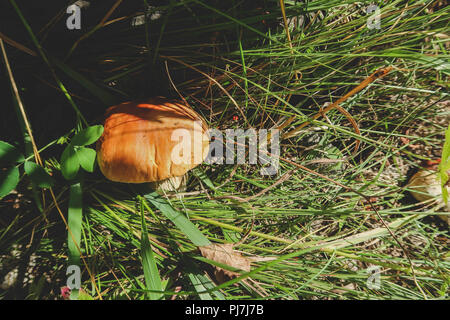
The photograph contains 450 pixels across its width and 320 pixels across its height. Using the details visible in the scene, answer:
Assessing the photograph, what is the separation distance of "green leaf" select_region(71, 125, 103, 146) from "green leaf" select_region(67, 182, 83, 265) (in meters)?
0.18

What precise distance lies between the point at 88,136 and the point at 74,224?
0.32 meters

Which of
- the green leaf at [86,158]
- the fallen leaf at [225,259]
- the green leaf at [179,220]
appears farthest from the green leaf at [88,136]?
the fallen leaf at [225,259]

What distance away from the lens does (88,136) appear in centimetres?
78

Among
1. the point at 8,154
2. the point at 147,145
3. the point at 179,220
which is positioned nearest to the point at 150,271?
the point at 179,220

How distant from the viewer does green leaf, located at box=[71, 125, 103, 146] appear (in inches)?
30.5

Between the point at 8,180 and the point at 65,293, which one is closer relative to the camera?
the point at 8,180

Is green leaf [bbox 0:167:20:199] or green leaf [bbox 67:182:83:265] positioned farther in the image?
green leaf [bbox 67:182:83:265]

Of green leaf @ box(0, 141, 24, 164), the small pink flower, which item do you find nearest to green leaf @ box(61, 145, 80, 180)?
green leaf @ box(0, 141, 24, 164)

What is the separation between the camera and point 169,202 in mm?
962

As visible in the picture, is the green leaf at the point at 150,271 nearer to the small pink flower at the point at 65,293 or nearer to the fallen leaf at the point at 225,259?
the fallen leaf at the point at 225,259

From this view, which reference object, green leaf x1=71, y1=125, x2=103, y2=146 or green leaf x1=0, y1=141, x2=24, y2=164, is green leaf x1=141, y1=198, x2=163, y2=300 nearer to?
green leaf x1=71, y1=125, x2=103, y2=146

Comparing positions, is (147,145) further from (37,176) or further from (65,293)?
(65,293)

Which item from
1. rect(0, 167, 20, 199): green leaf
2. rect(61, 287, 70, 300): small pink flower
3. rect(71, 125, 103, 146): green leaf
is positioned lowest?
rect(61, 287, 70, 300): small pink flower

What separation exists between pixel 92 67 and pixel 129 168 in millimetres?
478
